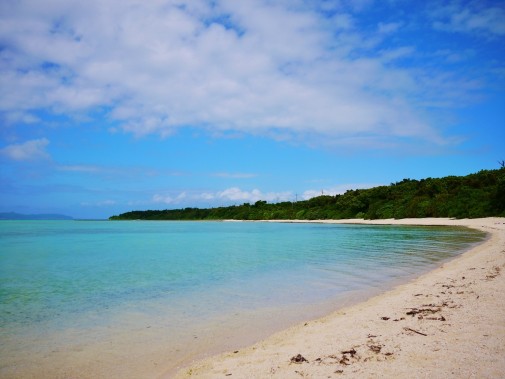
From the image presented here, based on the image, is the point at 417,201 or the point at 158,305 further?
the point at 417,201

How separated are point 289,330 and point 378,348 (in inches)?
89.7

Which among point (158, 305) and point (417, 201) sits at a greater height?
point (417, 201)

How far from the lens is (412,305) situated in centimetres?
847

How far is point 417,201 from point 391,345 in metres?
61.5

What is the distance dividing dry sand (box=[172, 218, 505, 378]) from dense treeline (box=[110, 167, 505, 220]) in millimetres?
46325

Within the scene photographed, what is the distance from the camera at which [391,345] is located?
232 inches

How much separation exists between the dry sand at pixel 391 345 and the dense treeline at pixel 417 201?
46325mm

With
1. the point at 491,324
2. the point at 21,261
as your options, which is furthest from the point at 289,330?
the point at 21,261

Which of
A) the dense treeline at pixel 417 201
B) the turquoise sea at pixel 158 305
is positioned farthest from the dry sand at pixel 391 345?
the dense treeline at pixel 417 201

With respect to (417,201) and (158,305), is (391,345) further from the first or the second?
(417,201)

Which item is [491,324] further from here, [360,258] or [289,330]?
[360,258]

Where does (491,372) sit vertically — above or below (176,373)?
above

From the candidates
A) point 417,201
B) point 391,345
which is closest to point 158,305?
point 391,345

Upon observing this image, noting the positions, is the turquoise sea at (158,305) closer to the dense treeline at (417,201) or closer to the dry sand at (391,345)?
the dry sand at (391,345)
